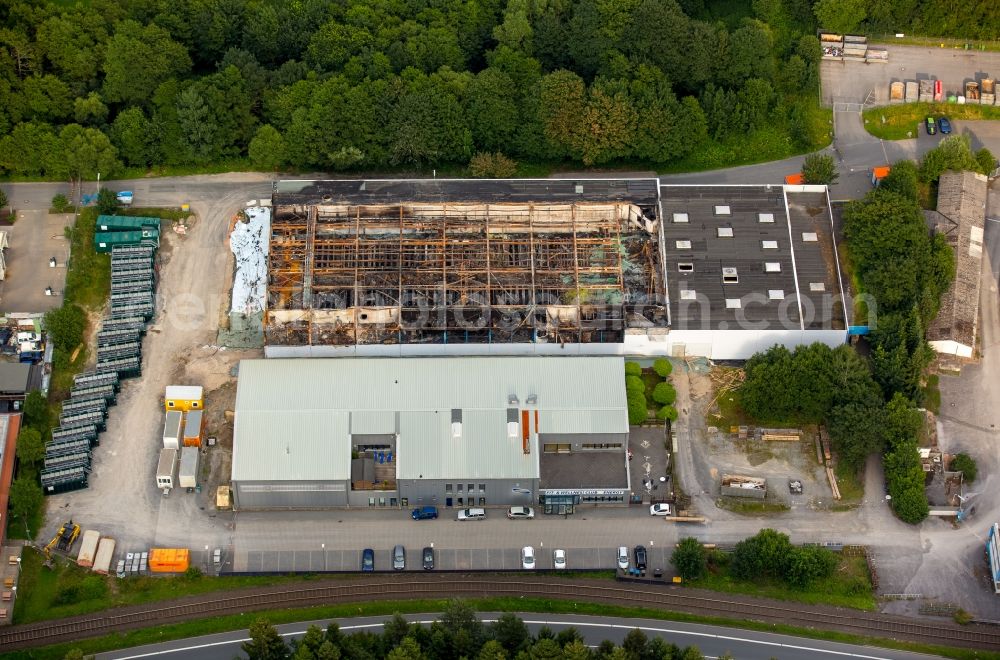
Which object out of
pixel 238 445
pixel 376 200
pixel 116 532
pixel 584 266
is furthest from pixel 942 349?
pixel 116 532

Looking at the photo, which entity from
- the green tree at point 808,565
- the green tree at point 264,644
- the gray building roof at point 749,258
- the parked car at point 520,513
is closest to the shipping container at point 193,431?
the green tree at point 264,644

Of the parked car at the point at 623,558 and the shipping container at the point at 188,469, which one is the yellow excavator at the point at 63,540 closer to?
the shipping container at the point at 188,469

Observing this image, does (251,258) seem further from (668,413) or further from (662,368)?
(668,413)

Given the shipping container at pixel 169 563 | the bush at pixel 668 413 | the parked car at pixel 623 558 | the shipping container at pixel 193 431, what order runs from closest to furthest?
the shipping container at pixel 169 563 < the parked car at pixel 623 558 < the shipping container at pixel 193 431 < the bush at pixel 668 413

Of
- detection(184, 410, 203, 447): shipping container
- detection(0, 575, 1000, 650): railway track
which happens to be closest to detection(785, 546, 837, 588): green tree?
detection(0, 575, 1000, 650): railway track

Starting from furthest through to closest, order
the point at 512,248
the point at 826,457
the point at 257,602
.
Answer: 1. the point at 512,248
2. the point at 826,457
3. the point at 257,602

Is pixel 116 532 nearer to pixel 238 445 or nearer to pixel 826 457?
pixel 238 445

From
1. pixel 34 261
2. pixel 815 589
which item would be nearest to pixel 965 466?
pixel 815 589
